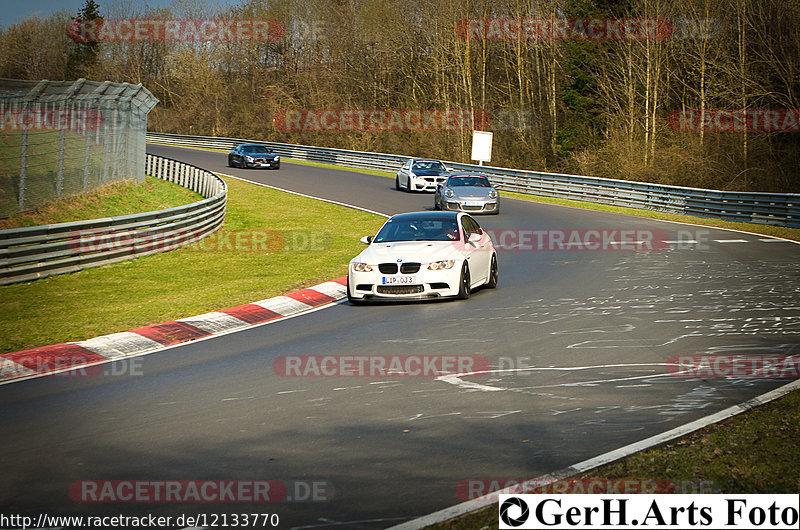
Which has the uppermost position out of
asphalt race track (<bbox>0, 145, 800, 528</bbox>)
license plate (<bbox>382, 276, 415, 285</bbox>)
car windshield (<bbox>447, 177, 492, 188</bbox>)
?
car windshield (<bbox>447, 177, 492, 188</bbox>)

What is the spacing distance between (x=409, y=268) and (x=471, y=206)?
16.3 metres

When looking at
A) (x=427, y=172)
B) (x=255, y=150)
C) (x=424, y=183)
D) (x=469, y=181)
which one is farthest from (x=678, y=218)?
(x=255, y=150)

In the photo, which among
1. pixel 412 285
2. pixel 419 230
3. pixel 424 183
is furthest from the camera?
pixel 424 183

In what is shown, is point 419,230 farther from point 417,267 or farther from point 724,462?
point 724,462

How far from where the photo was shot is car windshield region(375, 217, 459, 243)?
49.3 feet

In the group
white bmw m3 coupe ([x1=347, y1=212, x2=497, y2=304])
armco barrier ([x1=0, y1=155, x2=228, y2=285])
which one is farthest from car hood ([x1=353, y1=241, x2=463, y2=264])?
armco barrier ([x1=0, y1=155, x2=228, y2=285])

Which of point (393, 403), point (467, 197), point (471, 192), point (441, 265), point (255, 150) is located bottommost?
point (393, 403)

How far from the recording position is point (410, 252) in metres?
14.2

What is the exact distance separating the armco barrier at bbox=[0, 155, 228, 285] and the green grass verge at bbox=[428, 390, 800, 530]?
1307 cm

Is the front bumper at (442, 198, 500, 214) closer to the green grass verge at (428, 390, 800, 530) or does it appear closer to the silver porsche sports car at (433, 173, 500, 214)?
the silver porsche sports car at (433, 173, 500, 214)

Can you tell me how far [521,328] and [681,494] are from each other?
6.51 m

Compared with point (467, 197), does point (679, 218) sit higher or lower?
lower

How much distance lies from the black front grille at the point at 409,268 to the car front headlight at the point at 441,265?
208mm

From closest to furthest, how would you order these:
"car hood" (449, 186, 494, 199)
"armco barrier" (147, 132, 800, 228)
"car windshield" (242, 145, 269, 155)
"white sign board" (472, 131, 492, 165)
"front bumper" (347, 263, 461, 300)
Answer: "front bumper" (347, 263, 461, 300) < "armco barrier" (147, 132, 800, 228) < "car hood" (449, 186, 494, 199) < "white sign board" (472, 131, 492, 165) < "car windshield" (242, 145, 269, 155)
